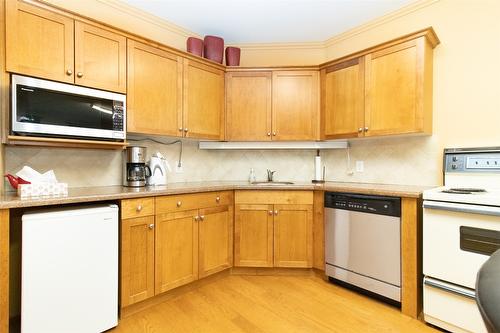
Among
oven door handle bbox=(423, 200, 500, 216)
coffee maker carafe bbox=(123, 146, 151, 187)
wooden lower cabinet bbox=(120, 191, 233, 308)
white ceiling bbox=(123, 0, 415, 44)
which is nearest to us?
oven door handle bbox=(423, 200, 500, 216)

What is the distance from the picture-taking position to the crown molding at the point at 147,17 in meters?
2.51

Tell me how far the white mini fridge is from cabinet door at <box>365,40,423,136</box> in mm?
2227

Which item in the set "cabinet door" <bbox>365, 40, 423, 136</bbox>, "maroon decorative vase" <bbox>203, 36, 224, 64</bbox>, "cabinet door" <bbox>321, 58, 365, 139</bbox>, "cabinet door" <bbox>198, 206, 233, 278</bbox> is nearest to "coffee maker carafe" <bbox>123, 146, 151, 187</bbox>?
"cabinet door" <bbox>198, 206, 233, 278</bbox>

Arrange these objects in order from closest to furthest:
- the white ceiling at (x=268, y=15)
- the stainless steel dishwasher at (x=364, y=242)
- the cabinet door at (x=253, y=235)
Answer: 1. the stainless steel dishwasher at (x=364, y=242)
2. the white ceiling at (x=268, y=15)
3. the cabinet door at (x=253, y=235)

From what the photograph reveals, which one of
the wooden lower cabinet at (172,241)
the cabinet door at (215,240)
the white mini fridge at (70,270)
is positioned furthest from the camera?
the cabinet door at (215,240)

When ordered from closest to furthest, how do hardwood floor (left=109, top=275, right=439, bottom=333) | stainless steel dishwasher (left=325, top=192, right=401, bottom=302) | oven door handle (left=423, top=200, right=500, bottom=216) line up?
oven door handle (left=423, top=200, right=500, bottom=216), hardwood floor (left=109, top=275, right=439, bottom=333), stainless steel dishwasher (left=325, top=192, right=401, bottom=302)

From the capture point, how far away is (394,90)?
7.63 ft

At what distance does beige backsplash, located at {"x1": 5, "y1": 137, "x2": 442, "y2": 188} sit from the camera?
85.2 inches

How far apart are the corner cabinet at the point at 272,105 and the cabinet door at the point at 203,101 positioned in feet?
0.34

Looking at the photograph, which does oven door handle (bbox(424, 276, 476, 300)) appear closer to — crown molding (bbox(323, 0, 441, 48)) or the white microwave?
crown molding (bbox(323, 0, 441, 48))

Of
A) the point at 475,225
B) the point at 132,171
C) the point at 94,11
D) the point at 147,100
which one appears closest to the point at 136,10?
the point at 94,11

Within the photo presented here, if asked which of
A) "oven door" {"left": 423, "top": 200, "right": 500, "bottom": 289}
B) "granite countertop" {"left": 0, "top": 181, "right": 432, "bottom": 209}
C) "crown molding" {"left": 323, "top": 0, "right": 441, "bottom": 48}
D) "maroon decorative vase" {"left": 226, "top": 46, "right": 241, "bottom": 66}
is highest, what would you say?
"crown molding" {"left": 323, "top": 0, "right": 441, "bottom": 48}

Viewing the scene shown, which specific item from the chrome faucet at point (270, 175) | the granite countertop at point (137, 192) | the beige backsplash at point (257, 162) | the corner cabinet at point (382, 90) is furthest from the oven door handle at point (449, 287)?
the chrome faucet at point (270, 175)

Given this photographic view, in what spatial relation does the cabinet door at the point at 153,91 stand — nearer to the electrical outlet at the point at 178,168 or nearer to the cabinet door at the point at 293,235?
the electrical outlet at the point at 178,168
